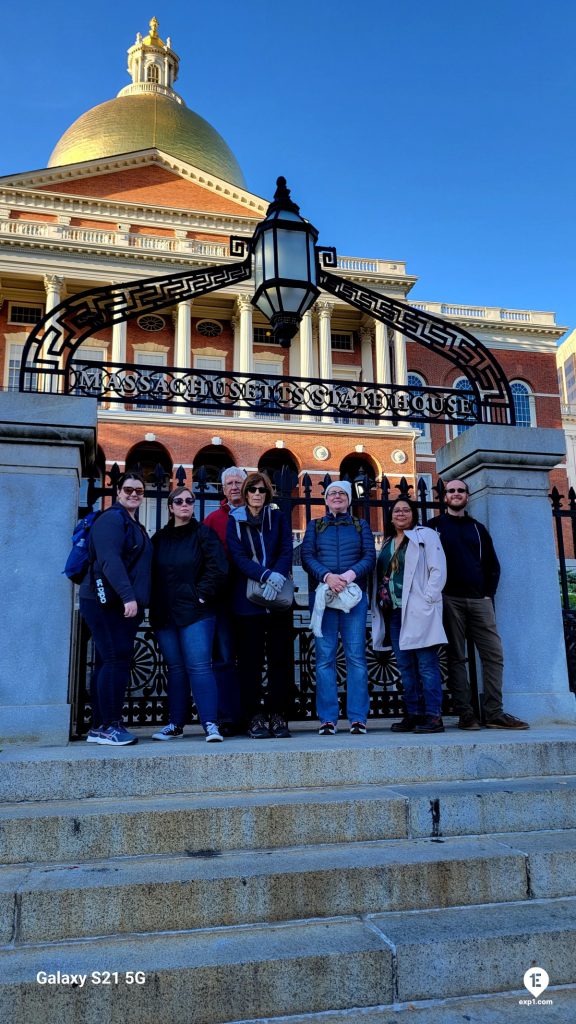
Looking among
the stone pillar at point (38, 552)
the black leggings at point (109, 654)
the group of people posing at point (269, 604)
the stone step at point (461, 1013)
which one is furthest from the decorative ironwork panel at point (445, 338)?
the stone step at point (461, 1013)

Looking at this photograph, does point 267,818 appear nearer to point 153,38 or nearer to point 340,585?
point 340,585

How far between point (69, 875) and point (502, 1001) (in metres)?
1.69

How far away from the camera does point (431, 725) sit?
5.56 m

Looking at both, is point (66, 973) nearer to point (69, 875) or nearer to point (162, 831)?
point (69, 875)

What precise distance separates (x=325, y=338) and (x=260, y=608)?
33.1 m

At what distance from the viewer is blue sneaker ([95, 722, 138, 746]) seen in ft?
16.0

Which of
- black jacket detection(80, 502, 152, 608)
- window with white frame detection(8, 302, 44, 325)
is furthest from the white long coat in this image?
window with white frame detection(8, 302, 44, 325)

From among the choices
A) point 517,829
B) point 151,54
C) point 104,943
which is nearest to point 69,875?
point 104,943

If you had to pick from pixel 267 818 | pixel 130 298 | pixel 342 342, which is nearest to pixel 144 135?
pixel 342 342

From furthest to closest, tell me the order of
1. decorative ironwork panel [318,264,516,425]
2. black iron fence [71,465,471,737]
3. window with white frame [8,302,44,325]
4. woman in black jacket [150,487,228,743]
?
1. window with white frame [8,302,44,325]
2. decorative ironwork panel [318,264,516,425]
3. black iron fence [71,465,471,737]
4. woman in black jacket [150,487,228,743]

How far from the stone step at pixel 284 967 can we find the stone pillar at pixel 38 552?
2464mm

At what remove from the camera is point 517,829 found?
12.5ft

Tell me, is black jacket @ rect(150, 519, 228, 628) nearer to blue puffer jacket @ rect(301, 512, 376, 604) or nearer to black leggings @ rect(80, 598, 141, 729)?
black leggings @ rect(80, 598, 141, 729)

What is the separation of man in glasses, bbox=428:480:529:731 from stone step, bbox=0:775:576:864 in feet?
6.15
